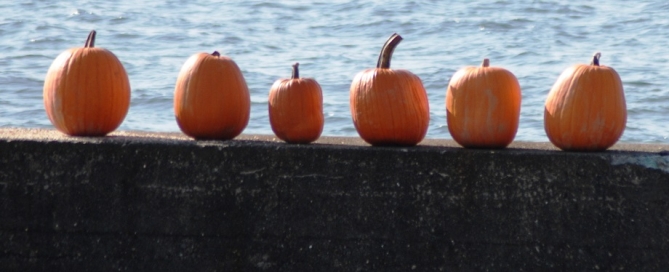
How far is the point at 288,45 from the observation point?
12.7m

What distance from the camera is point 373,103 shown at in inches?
140

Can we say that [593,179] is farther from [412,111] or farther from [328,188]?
[328,188]

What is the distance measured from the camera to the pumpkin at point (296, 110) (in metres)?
3.63

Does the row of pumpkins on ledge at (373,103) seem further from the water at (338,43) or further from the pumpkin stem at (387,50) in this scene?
the water at (338,43)

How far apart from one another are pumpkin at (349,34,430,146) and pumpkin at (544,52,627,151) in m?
0.50

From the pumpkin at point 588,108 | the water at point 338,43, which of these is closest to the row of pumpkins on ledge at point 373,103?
the pumpkin at point 588,108

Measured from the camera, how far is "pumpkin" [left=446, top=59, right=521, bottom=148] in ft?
11.4

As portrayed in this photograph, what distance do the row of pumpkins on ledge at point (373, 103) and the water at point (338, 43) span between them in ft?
17.3

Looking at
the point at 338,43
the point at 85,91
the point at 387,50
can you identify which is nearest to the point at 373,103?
the point at 387,50

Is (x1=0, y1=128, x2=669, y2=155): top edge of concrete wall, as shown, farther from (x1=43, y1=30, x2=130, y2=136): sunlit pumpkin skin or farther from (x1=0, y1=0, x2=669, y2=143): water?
(x1=0, y1=0, x2=669, y2=143): water

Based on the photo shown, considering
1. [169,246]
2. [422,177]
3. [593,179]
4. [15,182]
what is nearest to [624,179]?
[593,179]

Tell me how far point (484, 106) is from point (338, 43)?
30.7 ft

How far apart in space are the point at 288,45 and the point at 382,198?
933 centimetres

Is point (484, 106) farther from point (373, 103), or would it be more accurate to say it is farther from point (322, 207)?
point (322, 207)
